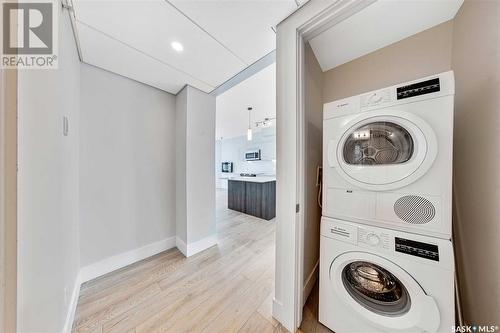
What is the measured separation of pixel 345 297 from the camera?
1062mm

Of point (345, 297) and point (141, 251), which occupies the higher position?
point (345, 297)

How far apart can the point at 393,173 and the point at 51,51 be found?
200 centimetres

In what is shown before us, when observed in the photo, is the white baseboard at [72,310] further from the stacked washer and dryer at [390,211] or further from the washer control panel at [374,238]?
the washer control panel at [374,238]

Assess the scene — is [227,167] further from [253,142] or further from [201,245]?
[201,245]

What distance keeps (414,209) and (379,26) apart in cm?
144

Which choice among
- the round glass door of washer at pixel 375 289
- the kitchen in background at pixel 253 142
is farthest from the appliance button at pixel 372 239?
the kitchen in background at pixel 253 142

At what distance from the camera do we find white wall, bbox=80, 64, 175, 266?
1715 millimetres

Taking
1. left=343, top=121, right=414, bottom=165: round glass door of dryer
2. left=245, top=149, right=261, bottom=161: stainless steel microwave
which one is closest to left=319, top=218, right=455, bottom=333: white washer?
left=343, top=121, right=414, bottom=165: round glass door of dryer

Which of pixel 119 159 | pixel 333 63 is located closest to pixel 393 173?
pixel 333 63

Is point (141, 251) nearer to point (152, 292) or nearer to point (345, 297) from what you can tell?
point (152, 292)

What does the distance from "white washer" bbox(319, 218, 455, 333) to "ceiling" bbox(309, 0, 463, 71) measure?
1.54 metres

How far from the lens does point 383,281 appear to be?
3.54ft

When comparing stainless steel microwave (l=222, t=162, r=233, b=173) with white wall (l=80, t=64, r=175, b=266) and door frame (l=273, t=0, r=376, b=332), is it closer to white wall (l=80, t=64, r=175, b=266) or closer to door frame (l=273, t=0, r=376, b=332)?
white wall (l=80, t=64, r=175, b=266)

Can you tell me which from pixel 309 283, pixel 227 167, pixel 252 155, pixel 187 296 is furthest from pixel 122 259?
pixel 227 167
